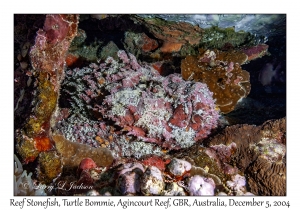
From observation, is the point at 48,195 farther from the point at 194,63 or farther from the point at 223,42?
the point at 223,42

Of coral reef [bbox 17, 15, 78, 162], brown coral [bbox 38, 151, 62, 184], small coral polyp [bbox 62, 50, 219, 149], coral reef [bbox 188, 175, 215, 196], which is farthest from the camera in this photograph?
small coral polyp [bbox 62, 50, 219, 149]

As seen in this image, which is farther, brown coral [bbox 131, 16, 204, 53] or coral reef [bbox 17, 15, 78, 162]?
brown coral [bbox 131, 16, 204, 53]

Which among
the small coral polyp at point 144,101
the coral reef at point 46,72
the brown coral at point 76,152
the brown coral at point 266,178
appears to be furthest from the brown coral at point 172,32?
the brown coral at point 266,178

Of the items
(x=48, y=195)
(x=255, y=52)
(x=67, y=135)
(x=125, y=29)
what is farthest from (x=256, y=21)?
(x=48, y=195)

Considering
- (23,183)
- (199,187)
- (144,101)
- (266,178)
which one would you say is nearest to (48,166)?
(23,183)

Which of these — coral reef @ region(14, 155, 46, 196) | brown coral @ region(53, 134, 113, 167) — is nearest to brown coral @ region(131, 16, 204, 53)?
brown coral @ region(53, 134, 113, 167)

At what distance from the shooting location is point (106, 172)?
3.13m

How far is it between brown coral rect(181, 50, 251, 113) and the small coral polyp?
702 mm

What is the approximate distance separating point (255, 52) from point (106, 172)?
12.7 feet

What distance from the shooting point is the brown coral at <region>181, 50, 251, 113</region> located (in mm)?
4398

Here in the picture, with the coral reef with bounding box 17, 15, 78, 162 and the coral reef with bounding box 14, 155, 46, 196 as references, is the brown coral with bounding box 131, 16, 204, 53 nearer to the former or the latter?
the coral reef with bounding box 17, 15, 78, 162

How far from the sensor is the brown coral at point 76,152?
3.41 m

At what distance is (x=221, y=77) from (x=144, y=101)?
1.84 meters

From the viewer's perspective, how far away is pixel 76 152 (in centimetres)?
354
